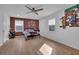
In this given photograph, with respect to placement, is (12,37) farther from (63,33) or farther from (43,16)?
(63,33)

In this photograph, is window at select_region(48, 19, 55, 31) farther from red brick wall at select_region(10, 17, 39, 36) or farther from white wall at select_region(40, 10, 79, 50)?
red brick wall at select_region(10, 17, 39, 36)

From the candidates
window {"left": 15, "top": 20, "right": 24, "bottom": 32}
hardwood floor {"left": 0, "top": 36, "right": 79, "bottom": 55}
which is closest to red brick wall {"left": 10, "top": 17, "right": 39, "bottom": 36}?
window {"left": 15, "top": 20, "right": 24, "bottom": 32}

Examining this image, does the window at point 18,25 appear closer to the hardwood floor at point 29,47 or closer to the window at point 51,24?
the hardwood floor at point 29,47

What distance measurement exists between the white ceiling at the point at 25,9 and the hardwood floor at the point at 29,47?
0.69 m

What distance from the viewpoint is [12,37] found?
3.19 m

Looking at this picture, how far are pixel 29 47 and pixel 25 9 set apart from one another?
3.61 ft

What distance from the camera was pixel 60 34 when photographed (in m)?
3.18

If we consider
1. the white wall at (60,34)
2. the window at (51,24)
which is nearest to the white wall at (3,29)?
the white wall at (60,34)

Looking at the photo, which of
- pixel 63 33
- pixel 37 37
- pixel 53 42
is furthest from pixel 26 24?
pixel 63 33

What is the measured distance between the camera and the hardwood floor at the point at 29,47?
285 cm

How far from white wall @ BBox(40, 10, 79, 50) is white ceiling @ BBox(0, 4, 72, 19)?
18 centimetres

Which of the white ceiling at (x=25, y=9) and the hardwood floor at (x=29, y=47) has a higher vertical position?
the white ceiling at (x=25, y=9)
